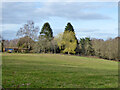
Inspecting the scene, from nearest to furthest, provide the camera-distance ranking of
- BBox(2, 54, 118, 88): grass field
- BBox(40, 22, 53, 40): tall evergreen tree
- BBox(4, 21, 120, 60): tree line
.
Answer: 1. BBox(2, 54, 118, 88): grass field
2. BBox(4, 21, 120, 60): tree line
3. BBox(40, 22, 53, 40): tall evergreen tree

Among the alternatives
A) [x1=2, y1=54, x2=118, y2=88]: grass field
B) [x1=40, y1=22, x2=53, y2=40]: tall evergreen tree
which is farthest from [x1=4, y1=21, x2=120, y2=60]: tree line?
[x1=2, y1=54, x2=118, y2=88]: grass field

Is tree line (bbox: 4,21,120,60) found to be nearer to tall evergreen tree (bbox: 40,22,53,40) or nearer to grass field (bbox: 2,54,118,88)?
tall evergreen tree (bbox: 40,22,53,40)

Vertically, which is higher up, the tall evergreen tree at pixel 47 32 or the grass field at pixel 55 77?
the tall evergreen tree at pixel 47 32

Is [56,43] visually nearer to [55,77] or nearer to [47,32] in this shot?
[47,32]

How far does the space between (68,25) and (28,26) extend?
18198mm

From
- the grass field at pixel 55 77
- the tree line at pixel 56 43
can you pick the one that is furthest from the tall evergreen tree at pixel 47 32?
the grass field at pixel 55 77

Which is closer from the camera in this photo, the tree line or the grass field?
the grass field

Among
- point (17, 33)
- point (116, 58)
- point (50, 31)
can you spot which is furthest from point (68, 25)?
point (116, 58)

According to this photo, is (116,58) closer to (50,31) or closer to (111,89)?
(50,31)

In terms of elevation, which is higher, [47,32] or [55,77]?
[47,32]

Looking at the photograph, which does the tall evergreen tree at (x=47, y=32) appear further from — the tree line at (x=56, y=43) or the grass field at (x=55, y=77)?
the grass field at (x=55, y=77)

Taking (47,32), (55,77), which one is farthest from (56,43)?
(55,77)

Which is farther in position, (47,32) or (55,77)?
(47,32)

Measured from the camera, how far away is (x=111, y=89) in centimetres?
814
